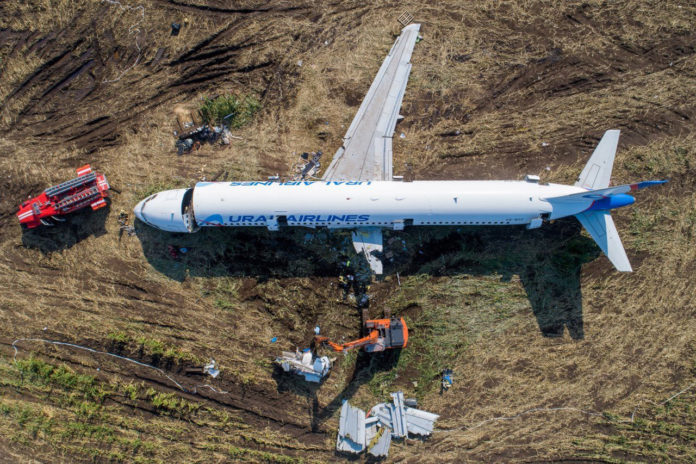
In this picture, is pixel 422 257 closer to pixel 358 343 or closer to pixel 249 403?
pixel 358 343

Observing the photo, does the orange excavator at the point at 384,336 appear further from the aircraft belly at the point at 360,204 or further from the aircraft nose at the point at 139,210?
the aircraft nose at the point at 139,210

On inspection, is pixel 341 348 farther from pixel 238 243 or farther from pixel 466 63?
pixel 466 63

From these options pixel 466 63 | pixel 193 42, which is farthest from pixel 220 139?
pixel 466 63

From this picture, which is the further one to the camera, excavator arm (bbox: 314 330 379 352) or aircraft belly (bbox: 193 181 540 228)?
excavator arm (bbox: 314 330 379 352)

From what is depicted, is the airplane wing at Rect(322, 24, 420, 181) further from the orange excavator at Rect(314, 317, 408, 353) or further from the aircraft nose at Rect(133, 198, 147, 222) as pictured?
the aircraft nose at Rect(133, 198, 147, 222)

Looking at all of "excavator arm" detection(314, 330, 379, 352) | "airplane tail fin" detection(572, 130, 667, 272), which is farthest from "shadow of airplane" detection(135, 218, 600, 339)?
"excavator arm" detection(314, 330, 379, 352)

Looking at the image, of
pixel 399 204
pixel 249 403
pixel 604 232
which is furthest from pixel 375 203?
pixel 249 403
